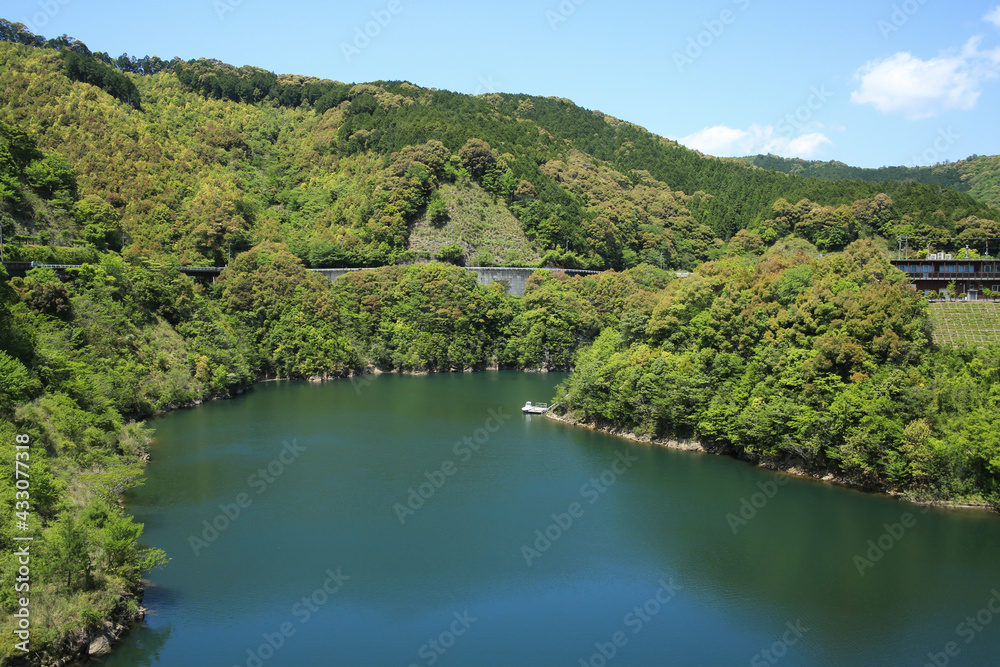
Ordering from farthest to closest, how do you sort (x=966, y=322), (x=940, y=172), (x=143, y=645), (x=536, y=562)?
(x=940, y=172), (x=966, y=322), (x=536, y=562), (x=143, y=645)

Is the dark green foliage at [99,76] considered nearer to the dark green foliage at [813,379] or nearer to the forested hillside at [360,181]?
the forested hillside at [360,181]

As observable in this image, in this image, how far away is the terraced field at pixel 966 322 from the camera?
31.9 m

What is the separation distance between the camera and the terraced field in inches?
1256

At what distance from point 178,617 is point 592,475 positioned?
18246 millimetres

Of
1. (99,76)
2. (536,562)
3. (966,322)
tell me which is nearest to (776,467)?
(966,322)

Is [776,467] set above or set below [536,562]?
above

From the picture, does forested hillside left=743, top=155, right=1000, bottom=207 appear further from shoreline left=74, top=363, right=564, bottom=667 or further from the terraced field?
the terraced field

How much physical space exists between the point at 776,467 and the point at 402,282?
130 feet

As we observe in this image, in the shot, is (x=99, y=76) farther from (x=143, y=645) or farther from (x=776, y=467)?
(x=776, y=467)

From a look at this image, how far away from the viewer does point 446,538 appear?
24688 millimetres

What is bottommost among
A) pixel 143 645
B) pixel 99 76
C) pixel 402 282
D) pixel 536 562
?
pixel 536 562

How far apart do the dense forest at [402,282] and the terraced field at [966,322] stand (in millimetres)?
1931

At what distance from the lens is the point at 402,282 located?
208 feet

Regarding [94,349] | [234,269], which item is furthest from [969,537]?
[234,269]
